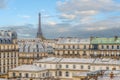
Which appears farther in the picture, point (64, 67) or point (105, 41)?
point (105, 41)

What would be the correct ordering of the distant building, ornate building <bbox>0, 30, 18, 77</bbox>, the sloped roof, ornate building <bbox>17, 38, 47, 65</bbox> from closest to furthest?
the distant building < ornate building <bbox>0, 30, 18, 77</bbox> < the sloped roof < ornate building <bbox>17, 38, 47, 65</bbox>

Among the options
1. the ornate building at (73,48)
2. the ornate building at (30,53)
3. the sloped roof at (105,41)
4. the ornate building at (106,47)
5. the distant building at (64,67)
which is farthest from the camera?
the ornate building at (30,53)

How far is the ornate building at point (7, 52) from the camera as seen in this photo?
351 feet

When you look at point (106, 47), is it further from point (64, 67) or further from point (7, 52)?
point (7, 52)

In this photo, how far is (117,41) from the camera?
119 m

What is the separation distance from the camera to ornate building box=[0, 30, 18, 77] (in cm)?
10688

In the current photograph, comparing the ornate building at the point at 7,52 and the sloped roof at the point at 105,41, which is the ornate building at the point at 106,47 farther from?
the ornate building at the point at 7,52

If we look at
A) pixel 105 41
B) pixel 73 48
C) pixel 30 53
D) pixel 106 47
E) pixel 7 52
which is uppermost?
pixel 105 41

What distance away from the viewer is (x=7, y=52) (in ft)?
358

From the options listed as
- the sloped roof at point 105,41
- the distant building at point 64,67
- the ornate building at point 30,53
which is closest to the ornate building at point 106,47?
the sloped roof at point 105,41

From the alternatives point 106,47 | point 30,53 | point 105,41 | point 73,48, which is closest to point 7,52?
point 30,53

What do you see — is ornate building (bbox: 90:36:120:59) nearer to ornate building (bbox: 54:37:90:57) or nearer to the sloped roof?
the sloped roof

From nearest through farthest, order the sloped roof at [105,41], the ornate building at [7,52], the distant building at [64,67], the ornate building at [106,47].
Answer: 1. the distant building at [64,67]
2. the ornate building at [7,52]
3. the ornate building at [106,47]
4. the sloped roof at [105,41]

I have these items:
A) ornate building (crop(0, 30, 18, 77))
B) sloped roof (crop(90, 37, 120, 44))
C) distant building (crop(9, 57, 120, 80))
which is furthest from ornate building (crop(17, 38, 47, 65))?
distant building (crop(9, 57, 120, 80))
